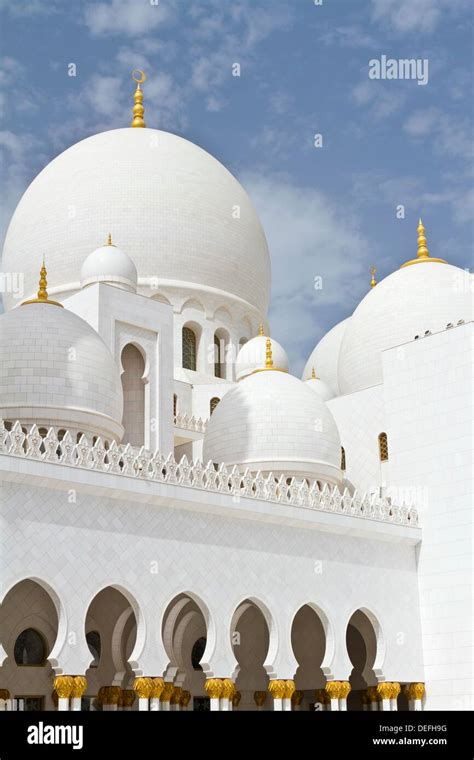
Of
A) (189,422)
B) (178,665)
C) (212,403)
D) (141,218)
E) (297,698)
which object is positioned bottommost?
(297,698)

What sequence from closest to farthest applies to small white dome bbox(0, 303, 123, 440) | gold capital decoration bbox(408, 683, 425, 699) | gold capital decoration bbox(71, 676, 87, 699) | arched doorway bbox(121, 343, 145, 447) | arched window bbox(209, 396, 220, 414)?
gold capital decoration bbox(71, 676, 87, 699) < small white dome bbox(0, 303, 123, 440) < gold capital decoration bbox(408, 683, 425, 699) < arched doorway bbox(121, 343, 145, 447) < arched window bbox(209, 396, 220, 414)

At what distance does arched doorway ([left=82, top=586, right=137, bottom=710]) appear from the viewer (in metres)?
16.2

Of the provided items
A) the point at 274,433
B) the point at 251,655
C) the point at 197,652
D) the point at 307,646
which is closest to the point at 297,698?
the point at 307,646

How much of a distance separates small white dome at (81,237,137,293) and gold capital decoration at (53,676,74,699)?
8813 mm

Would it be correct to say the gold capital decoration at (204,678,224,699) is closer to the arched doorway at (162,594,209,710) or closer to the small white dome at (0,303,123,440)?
the arched doorway at (162,594,209,710)

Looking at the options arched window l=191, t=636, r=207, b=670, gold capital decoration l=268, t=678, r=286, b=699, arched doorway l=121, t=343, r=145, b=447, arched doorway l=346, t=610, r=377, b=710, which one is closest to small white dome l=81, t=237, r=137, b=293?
arched doorway l=121, t=343, r=145, b=447

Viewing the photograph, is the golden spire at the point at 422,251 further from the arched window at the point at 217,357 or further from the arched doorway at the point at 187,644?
the arched doorway at the point at 187,644

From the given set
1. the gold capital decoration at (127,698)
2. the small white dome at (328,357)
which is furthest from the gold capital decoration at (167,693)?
the small white dome at (328,357)

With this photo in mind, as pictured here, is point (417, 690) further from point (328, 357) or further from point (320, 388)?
point (328, 357)

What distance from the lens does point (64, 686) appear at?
40.9ft

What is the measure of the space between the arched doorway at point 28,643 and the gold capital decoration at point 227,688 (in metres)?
2.89

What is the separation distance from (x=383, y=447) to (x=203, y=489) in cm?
653

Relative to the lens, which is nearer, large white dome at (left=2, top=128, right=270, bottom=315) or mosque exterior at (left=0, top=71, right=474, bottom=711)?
mosque exterior at (left=0, top=71, right=474, bottom=711)

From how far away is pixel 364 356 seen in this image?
21.7m
